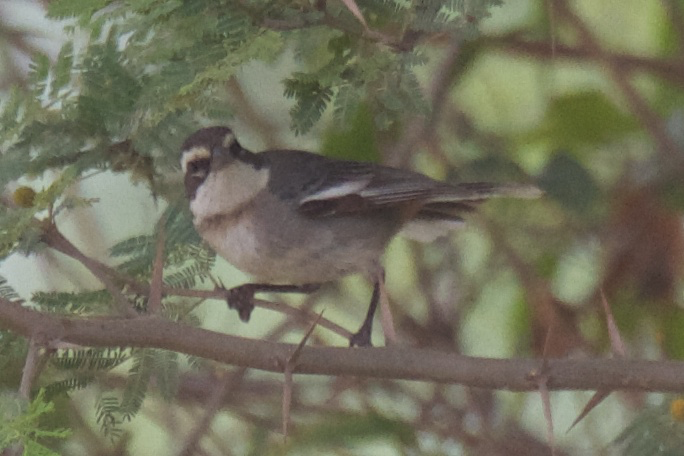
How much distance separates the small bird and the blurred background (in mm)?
451

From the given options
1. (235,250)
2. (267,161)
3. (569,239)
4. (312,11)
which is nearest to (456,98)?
(569,239)

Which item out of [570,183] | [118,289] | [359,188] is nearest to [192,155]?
[359,188]

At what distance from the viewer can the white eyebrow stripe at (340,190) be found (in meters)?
2.63

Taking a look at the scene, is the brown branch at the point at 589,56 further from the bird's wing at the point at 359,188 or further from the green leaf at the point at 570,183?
the bird's wing at the point at 359,188

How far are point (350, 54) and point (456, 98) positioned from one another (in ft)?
4.63

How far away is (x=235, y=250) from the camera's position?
2.56 meters

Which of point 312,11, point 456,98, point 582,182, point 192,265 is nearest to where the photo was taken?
point 312,11

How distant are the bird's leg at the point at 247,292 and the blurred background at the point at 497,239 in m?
0.45

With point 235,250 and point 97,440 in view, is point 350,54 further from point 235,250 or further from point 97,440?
point 97,440

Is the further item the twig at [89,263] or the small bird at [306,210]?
the small bird at [306,210]

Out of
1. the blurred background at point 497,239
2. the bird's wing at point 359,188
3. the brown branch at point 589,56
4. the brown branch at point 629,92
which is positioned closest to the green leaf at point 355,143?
the blurred background at point 497,239

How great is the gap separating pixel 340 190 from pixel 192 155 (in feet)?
1.43

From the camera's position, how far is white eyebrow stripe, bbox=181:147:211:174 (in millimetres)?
2336

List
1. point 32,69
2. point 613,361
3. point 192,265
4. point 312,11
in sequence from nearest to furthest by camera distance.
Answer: point 613,361, point 312,11, point 32,69, point 192,265
